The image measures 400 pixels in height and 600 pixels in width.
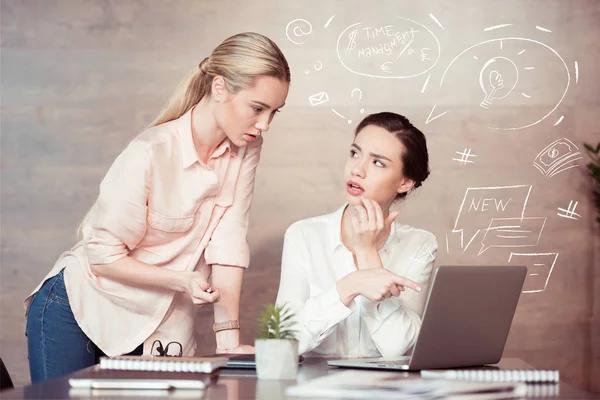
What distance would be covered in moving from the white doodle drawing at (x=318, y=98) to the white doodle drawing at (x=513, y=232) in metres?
0.89

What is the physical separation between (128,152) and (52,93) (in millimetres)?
1638

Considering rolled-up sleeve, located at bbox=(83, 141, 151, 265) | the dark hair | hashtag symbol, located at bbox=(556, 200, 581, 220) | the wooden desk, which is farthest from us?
hashtag symbol, located at bbox=(556, 200, 581, 220)

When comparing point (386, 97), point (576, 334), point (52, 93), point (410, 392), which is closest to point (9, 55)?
point (52, 93)

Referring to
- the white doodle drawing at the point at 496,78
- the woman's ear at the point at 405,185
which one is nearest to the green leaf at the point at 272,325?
the woman's ear at the point at 405,185

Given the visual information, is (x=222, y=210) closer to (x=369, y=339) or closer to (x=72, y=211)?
(x=369, y=339)

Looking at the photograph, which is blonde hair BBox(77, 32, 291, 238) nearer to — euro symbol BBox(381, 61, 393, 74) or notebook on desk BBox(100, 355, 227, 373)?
notebook on desk BBox(100, 355, 227, 373)

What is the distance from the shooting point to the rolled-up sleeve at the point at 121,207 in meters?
2.26

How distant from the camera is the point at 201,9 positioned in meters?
3.73

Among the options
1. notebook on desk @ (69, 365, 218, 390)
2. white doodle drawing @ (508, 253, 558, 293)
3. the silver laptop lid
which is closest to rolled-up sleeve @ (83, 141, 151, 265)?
notebook on desk @ (69, 365, 218, 390)

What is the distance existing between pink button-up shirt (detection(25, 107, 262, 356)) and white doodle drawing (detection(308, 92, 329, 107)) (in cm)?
128

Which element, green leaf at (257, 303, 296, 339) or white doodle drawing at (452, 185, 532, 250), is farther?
white doodle drawing at (452, 185, 532, 250)

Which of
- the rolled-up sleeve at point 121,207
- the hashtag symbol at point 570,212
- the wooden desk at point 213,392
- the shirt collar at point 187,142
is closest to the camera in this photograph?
the wooden desk at point 213,392

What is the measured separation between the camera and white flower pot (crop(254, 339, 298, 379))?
1.48m

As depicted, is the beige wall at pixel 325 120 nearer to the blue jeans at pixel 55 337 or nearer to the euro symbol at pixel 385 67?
the euro symbol at pixel 385 67
